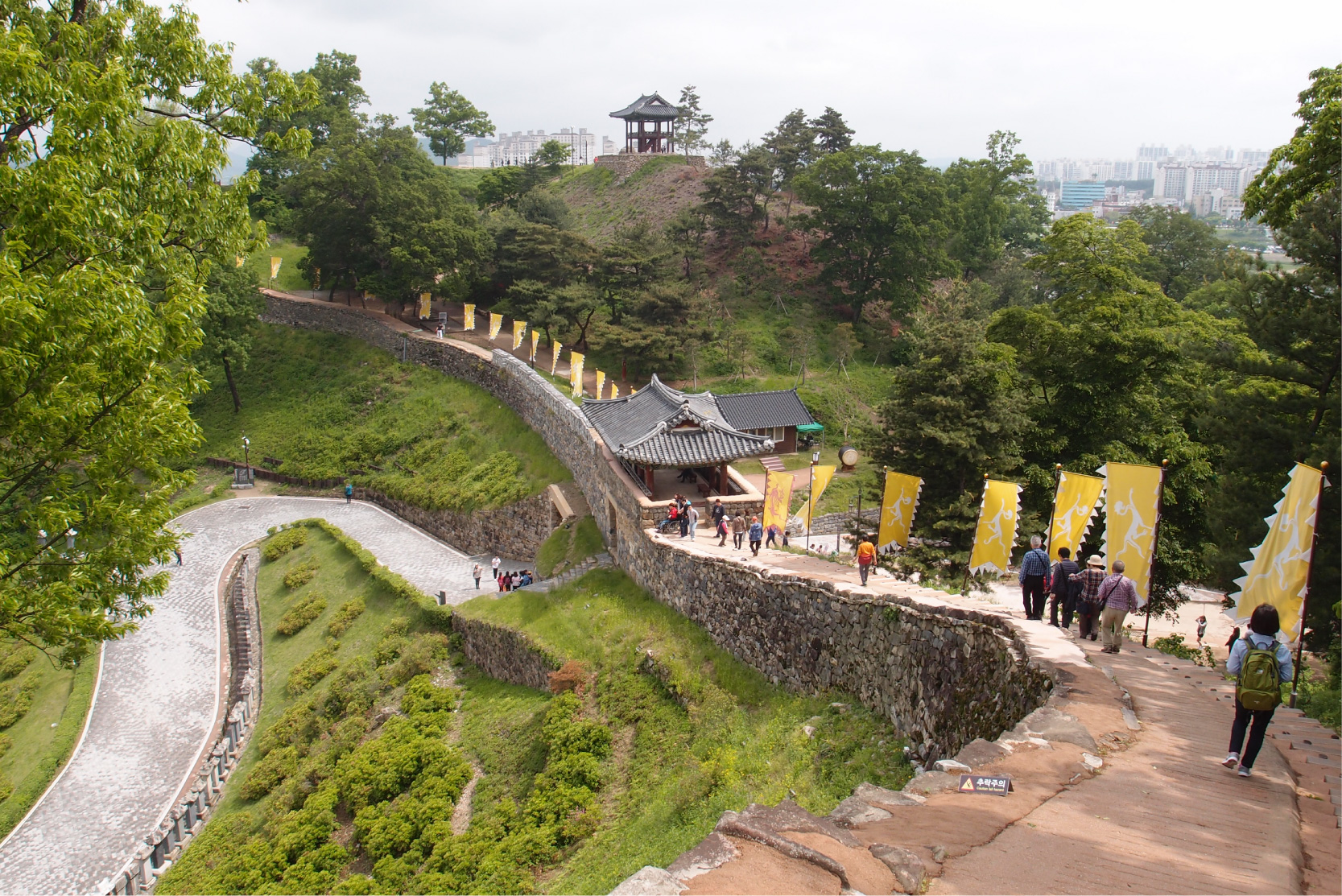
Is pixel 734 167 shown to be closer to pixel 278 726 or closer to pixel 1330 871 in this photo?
pixel 278 726

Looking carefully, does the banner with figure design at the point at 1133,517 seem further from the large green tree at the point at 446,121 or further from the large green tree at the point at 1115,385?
the large green tree at the point at 446,121

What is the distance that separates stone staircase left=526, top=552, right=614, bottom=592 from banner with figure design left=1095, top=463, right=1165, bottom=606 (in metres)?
12.4

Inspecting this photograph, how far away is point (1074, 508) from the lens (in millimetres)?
12977

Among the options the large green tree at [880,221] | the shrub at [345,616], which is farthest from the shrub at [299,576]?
the large green tree at [880,221]

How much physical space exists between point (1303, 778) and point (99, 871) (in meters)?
19.2

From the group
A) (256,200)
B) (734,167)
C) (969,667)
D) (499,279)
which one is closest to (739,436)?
(969,667)

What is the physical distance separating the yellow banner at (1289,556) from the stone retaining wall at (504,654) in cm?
1258

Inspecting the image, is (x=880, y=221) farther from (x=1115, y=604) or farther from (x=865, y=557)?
(x=1115, y=604)

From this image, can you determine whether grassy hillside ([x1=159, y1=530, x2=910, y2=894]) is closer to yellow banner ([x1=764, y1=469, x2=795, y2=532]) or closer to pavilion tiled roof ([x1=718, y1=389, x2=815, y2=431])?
yellow banner ([x1=764, y1=469, x2=795, y2=532])

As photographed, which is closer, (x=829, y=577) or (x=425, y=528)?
(x=829, y=577)

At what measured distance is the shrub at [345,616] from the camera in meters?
23.0

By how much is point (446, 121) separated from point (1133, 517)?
63.6 metres

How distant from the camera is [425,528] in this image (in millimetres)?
29828

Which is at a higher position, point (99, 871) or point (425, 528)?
point (425, 528)
